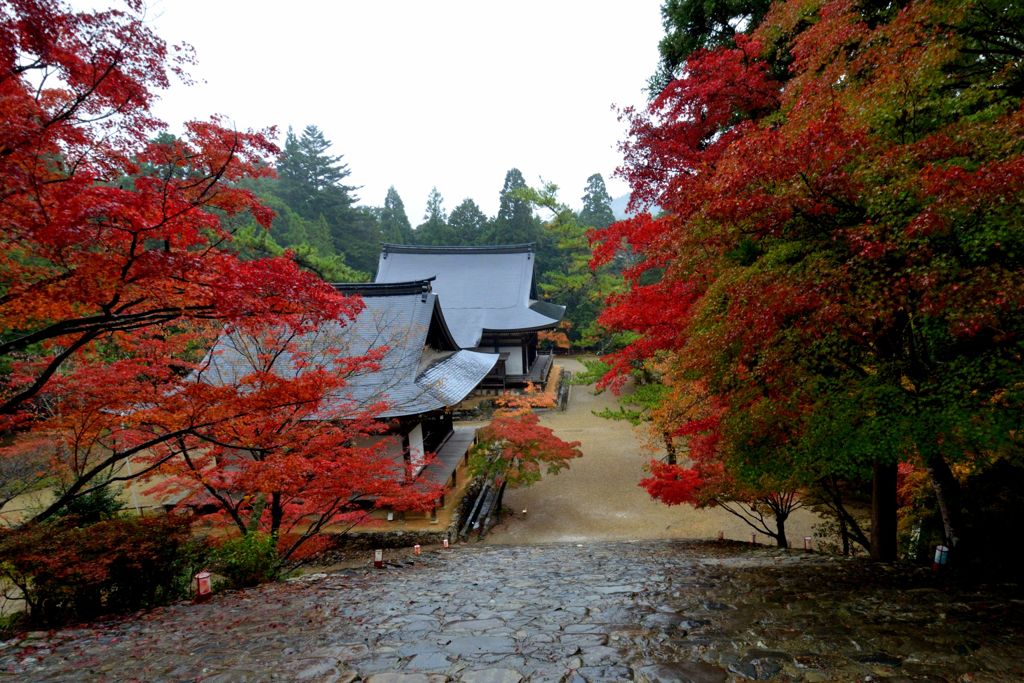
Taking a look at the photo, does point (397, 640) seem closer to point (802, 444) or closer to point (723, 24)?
point (802, 444)

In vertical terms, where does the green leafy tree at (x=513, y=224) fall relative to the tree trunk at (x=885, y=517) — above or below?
above

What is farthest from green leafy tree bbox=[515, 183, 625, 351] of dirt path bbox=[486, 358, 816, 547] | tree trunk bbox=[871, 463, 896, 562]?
tree trunk bbox=[871, 463, 896, 562]

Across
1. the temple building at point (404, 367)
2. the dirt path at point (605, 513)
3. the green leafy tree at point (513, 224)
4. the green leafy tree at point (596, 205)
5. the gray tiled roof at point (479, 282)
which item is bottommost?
the dirt path at point (605, 513)

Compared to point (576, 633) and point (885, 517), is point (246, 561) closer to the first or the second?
point (576, 633)

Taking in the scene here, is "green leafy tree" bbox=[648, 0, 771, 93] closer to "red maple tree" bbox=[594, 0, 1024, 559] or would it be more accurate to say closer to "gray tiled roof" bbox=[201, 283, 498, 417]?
"red maple tree" bbox=[594, 0, 1024, 559]

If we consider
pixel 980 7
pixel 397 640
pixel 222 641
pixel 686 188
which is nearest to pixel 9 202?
pixel 222 641

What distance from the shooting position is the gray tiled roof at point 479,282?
82.2 feet

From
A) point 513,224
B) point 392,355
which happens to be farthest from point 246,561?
point 513,224

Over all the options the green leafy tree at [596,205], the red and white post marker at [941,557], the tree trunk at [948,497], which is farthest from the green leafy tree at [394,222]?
the red and white post marker at [941,557]

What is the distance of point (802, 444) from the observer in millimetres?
4684

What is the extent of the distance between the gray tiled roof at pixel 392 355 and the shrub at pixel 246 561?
379 centimetres

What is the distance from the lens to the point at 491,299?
27172 mm

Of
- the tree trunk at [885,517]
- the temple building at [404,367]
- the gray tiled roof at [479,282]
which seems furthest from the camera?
the gray tiled roof at [479,282]

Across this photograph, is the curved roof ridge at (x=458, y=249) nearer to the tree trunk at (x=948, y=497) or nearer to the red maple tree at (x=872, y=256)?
the red maple tree at (x=872, y=256)
